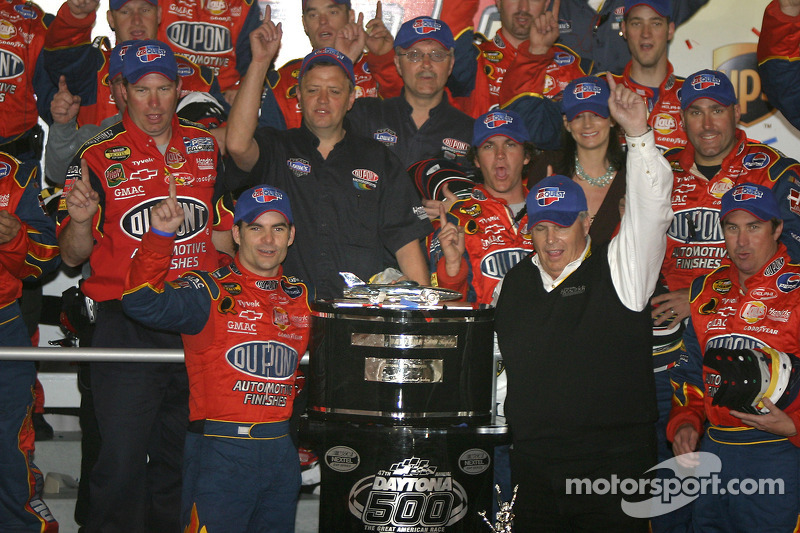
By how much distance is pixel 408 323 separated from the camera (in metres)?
2.94

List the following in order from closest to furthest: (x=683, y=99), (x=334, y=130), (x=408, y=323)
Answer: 1. (x=408, y=323)
2. (x=334, y=130)
3. (x=683, y=99)

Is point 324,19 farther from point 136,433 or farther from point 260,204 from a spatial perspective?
point 136,433

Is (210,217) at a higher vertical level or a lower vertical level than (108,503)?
higher

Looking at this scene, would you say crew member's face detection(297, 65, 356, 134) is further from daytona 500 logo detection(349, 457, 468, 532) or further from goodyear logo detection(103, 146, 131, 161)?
daytona 500 logo detection(349, 457, 468, 532)

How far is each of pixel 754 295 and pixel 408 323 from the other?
190 cm

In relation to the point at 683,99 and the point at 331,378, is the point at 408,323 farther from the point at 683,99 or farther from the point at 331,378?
the point at 683,99

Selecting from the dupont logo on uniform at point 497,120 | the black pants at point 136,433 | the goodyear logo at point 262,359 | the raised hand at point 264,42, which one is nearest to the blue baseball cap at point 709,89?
the dupont logo on uniform at point 497,120

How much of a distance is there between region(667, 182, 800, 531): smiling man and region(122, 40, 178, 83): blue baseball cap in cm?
264

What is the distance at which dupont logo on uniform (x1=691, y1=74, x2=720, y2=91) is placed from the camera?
15.8 ft

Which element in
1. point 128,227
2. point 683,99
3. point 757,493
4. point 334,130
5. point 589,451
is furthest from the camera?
point 683,99

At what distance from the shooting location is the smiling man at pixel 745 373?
3611 millimetres

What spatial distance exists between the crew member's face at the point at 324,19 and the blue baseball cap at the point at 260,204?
1.79 meters

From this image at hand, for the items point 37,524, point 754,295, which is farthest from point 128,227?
point 754,295

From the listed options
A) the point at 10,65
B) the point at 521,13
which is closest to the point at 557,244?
the point at 521,13
